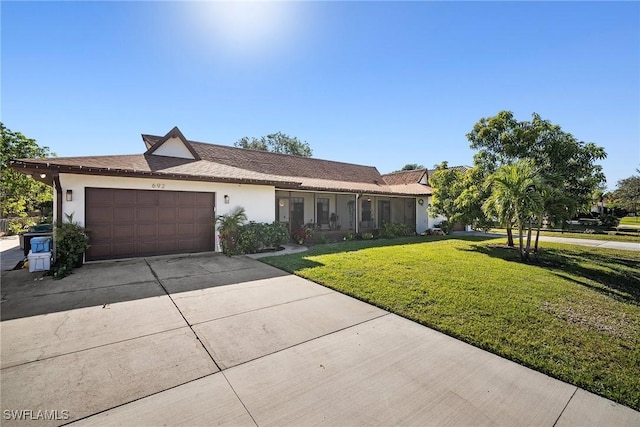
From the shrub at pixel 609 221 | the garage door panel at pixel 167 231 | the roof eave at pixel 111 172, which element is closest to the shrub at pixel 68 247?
the roof eave at pixel 111 172

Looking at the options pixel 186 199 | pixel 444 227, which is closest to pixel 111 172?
pixel 186 199

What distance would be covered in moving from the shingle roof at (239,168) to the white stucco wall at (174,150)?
25 cm

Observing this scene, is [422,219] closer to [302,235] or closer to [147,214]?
[302,235]

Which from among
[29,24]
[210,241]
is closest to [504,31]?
[210,241]

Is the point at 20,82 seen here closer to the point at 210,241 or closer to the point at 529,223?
the point at 210,241

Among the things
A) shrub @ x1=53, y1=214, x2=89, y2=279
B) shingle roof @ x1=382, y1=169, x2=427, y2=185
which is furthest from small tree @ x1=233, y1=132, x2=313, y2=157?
shrub @ x1=53, y1=214, x2=89, y2=279

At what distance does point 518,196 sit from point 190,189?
11538 mm

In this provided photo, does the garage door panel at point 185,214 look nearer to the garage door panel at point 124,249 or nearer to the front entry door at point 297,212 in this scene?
the garage door panel at point 124,249

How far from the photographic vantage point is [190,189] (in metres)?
9.95

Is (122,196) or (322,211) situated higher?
(122,196)

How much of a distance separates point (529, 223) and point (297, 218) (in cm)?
1087

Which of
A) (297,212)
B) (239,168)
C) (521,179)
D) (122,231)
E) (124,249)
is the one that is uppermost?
(239,168)

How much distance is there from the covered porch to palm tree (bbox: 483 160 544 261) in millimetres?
7507

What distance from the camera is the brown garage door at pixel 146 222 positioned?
845 cm
